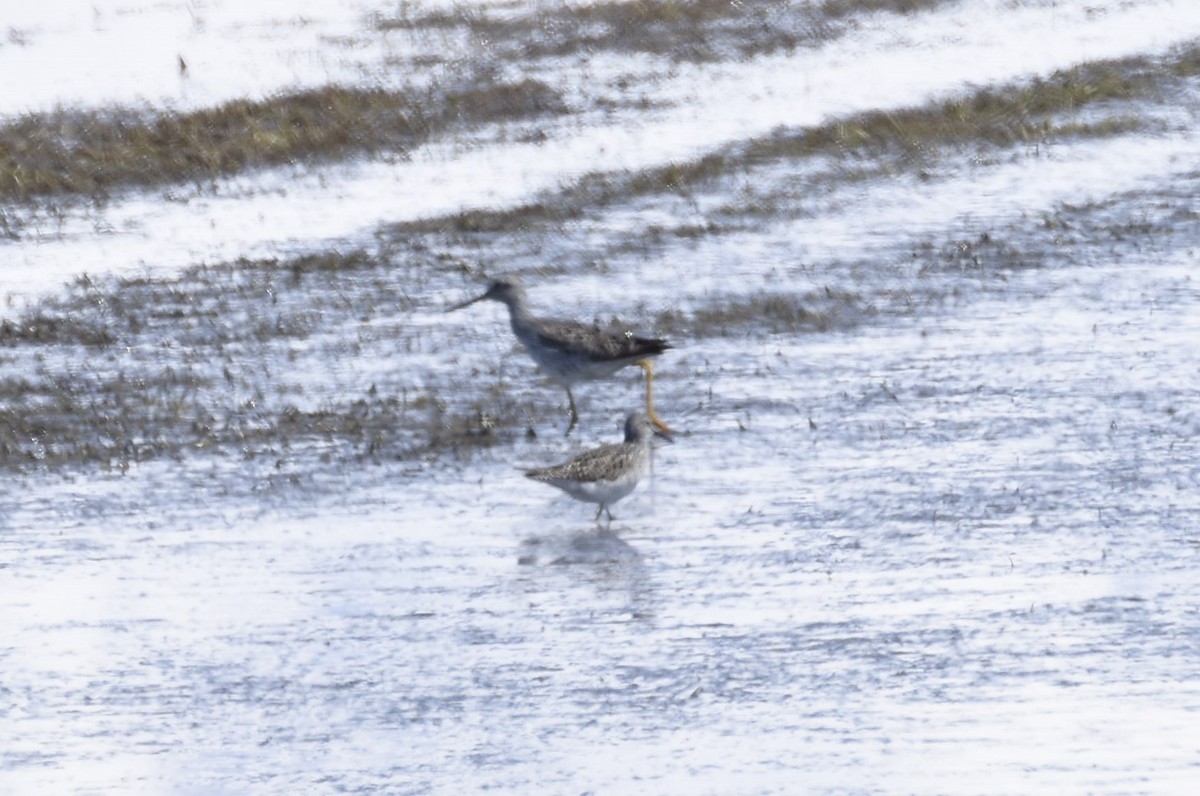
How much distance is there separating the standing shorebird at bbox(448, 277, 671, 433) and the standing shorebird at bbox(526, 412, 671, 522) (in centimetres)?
174

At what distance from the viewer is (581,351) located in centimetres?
1204

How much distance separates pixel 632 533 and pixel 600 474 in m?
0.40

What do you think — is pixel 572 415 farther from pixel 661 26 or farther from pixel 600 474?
pixel 661 26

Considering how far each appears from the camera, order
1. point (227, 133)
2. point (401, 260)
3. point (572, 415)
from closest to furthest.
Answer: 1. point (572, 415)
2. point (401, 260)
3. point (227, 133)

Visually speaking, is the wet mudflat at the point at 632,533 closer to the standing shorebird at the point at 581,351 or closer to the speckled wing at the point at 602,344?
the standing shorebird at the point at 581,351

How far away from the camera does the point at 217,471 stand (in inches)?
456

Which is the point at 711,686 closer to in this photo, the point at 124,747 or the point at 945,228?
the point at 124,747

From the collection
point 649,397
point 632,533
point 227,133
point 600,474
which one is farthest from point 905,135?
point 600,474

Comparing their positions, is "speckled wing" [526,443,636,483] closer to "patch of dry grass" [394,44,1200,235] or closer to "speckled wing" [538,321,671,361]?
"speckled wing" [538,321,671,361]

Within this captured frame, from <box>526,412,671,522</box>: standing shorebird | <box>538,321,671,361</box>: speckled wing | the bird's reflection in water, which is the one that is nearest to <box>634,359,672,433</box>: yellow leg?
<box>538,321,671,361</box>: speckled wing

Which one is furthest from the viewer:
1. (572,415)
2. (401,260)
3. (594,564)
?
(401,260)

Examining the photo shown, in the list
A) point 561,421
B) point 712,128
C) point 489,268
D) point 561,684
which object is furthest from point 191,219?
point 561,684

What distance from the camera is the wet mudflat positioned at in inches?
287

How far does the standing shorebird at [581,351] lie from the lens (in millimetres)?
11961
